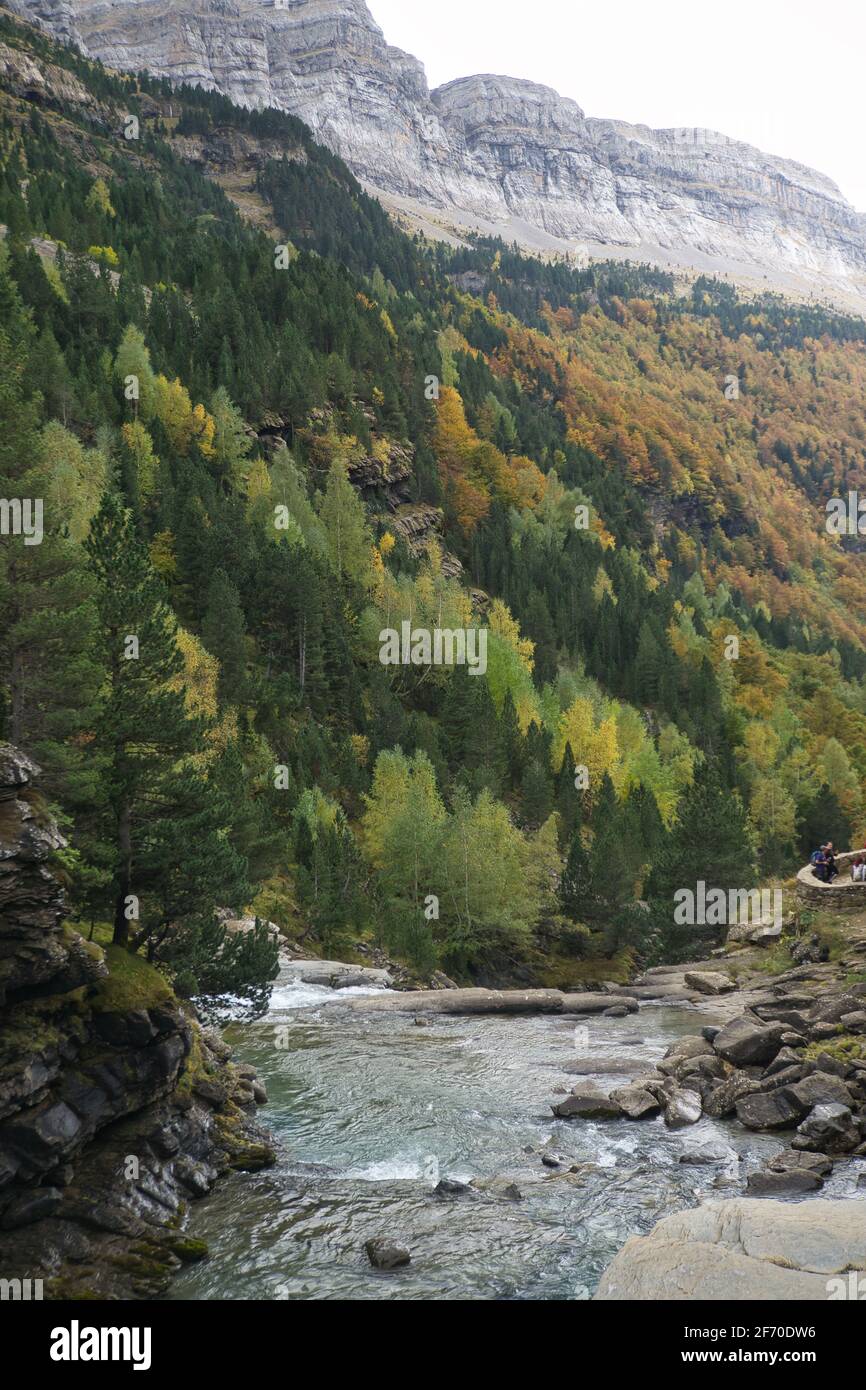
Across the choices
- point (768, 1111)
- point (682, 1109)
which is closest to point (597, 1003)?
point (682, 1109)

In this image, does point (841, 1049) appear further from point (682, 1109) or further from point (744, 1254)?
point (744, 1254)

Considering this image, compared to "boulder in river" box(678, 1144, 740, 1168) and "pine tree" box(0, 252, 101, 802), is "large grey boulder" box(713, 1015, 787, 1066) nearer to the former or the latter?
"boulder in river" box(678, 1144, 740, 1168)

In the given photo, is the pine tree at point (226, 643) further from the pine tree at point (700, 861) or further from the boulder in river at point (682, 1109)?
the boulder in river at point (682, 1109)

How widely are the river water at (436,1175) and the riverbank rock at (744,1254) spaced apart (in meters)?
2.16

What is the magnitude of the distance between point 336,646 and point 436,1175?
6425 centimetres

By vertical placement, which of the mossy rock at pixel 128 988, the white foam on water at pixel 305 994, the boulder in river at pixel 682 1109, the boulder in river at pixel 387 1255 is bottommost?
the white foam on water at pixel 305 994

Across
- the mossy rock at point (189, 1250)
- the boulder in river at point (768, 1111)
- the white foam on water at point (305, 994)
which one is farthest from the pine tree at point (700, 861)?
the mossy rock at point (189, 1250)

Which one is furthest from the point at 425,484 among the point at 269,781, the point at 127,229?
the point at 269,781

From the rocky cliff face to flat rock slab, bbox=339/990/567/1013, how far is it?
71.0ft

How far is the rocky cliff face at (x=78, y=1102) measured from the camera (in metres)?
18.2

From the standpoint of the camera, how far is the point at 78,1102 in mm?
20125

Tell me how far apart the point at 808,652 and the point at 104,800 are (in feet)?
507

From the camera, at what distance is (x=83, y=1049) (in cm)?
2097

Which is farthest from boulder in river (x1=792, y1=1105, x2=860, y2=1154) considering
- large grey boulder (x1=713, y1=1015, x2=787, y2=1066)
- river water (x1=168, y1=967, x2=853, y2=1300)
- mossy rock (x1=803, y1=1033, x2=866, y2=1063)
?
large grey boulder (x1=713, y1=1015, x2=787, y2=1066)
